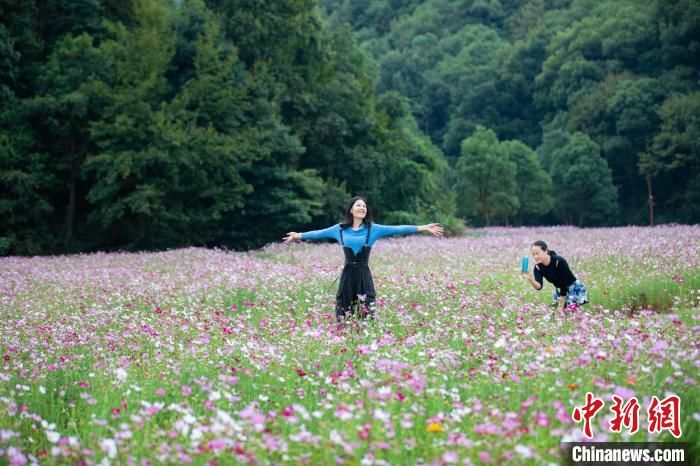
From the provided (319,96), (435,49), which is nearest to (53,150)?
(319,96)

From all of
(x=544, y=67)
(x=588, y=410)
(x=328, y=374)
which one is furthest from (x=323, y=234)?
(x=544, y=67)

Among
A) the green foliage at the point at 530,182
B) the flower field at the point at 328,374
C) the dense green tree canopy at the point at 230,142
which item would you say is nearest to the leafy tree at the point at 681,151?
the dense green tree canopy at the point at 230,142

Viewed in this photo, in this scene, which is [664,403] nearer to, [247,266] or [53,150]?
[247,266]

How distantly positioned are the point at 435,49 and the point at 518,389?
347ft

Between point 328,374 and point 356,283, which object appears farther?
point 356,283

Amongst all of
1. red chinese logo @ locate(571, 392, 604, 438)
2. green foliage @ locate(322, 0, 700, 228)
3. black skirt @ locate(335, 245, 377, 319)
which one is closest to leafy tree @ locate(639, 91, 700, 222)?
green foliage @ locate(322, 0, 700, 228)

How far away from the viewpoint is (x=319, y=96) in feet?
136

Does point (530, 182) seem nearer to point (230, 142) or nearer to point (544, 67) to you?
point (544, 67)

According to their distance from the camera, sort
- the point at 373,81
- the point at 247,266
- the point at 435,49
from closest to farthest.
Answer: the point at 247,266 < the point at 373,81 < the point at 435,49

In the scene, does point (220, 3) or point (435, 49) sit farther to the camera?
point (435, 49)

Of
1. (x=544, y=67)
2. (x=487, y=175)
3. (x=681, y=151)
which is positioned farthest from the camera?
(x=544, y=67)

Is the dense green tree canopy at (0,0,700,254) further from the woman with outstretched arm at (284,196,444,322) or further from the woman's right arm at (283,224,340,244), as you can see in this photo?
the woman with outstretched arm at (284,196,444,322)

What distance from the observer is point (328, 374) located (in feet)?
22.5

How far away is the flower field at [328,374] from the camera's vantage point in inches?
184
